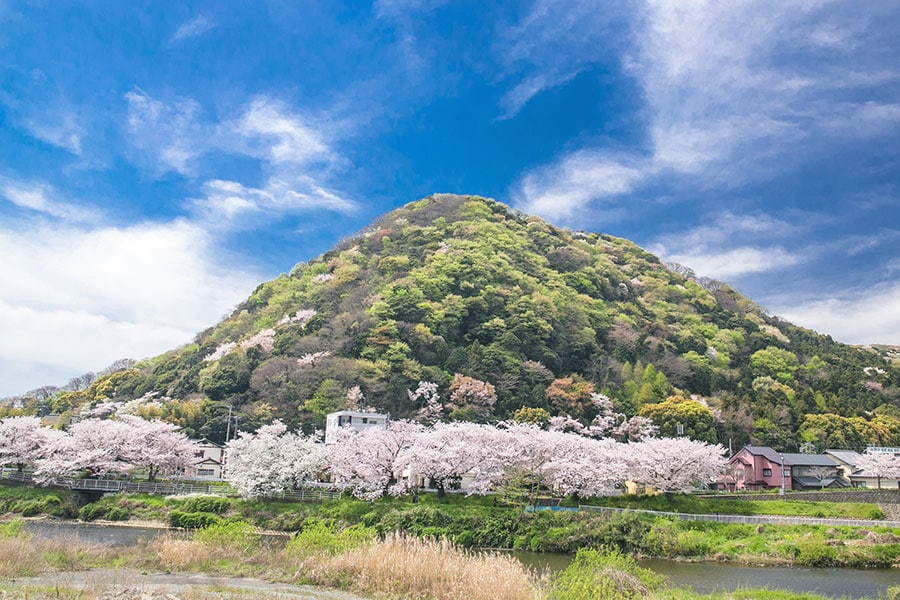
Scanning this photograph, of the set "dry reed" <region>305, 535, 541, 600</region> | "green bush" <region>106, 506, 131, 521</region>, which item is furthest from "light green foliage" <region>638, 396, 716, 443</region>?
"dry reed" <region>305, 535, 541, 600</region>

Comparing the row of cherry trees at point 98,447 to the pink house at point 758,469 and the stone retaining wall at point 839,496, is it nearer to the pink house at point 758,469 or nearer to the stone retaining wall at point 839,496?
the stone retaining wall at point 839,496

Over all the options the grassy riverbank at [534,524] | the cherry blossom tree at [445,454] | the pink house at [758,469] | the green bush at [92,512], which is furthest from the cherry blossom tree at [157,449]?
the pink house at [758,469]

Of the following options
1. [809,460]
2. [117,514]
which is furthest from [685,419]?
[117,514]

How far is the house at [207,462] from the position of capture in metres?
51.6

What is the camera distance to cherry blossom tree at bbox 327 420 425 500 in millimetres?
37438

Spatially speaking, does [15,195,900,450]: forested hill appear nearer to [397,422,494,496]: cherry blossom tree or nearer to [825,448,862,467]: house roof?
[825,448,862,467]: house roof

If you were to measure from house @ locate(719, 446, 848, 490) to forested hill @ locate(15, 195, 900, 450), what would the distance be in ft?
13.7

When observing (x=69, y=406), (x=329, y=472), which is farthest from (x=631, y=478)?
(x=69, y=406)

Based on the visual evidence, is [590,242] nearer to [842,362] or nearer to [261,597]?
[842,362]

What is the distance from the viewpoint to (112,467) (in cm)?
4419

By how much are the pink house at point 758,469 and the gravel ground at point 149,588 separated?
45.3 metres

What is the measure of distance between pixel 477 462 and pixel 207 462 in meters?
26.8

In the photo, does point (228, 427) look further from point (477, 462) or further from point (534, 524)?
point (534, 524)

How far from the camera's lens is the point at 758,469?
2034 inches
